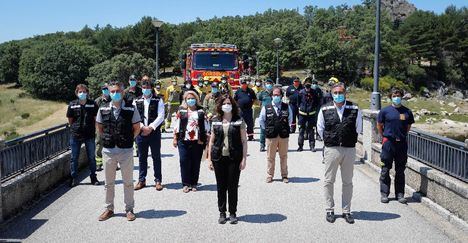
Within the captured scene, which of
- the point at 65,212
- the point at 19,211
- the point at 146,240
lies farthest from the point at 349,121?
the point at 19,211

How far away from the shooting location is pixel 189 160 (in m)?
9.03

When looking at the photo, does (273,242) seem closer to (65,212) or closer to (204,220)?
(204,220)

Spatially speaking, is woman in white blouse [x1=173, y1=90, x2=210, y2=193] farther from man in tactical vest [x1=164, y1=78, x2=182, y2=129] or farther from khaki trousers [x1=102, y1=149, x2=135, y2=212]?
man in tactical vest [x1=164, y1=78, x2=182, y2=129]

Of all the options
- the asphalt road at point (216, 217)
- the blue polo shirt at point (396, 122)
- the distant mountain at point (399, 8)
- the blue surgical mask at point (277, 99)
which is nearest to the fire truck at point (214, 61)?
the blue surgical mask at point (277, 99)

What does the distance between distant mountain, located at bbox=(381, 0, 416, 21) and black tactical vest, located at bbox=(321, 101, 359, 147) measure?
17455 centimetres

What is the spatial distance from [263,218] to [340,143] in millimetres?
1557

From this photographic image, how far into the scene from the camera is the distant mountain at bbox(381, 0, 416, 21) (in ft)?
566

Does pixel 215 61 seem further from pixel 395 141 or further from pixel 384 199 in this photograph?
pixel 384 199

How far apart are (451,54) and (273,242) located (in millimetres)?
92123

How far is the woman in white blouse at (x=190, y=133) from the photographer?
8828 millimetres

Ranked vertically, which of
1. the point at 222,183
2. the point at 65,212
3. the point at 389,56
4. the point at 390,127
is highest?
the point at 389,56

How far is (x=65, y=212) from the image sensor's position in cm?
783

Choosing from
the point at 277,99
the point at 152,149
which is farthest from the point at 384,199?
the point at 152,149

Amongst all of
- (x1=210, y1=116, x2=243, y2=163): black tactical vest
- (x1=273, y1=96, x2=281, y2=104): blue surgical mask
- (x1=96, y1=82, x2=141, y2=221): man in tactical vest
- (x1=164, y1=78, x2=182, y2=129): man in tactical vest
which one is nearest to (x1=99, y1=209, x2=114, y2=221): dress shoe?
(x1=96, y1=82, x2=141, y2=221): man in tactical vest
